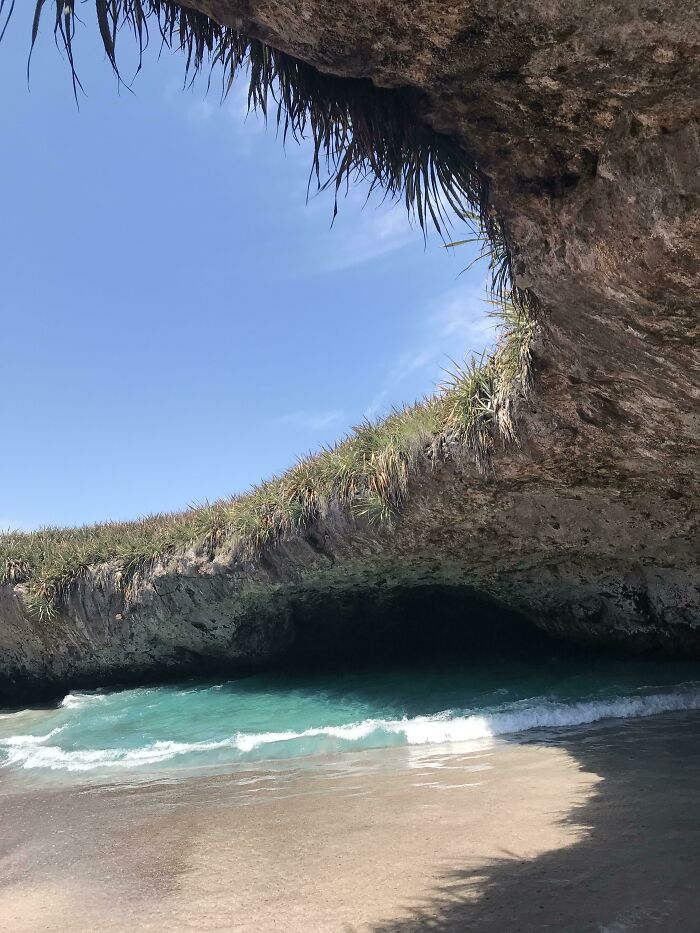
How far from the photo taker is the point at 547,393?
21.0 ft

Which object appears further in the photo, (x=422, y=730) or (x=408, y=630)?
(x=408, y=630)

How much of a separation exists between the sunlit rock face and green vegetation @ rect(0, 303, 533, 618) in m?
0.28

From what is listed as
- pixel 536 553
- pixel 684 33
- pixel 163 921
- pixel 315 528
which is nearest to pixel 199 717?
pixel 315 528

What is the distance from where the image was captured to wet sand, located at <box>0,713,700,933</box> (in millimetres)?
3293

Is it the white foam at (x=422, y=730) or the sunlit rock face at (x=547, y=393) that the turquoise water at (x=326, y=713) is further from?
the sunlit rock face at (x=547, y=393)

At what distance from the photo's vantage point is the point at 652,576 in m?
9.30

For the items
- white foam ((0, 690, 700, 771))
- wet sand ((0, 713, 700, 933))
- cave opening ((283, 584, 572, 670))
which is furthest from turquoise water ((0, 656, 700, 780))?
wet sand ((0, 713, 700, 933))

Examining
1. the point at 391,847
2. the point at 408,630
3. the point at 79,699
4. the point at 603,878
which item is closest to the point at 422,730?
the point at 391,847

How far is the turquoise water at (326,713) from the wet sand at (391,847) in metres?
1.11

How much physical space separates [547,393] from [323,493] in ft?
14.6

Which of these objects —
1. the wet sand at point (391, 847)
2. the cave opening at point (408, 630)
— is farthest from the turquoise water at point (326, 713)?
the wet sand at point (391, 847)

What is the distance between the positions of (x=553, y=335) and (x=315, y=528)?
558cm

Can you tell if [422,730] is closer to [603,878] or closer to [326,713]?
[326,713]

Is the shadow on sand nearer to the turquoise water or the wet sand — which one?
the wet sand
